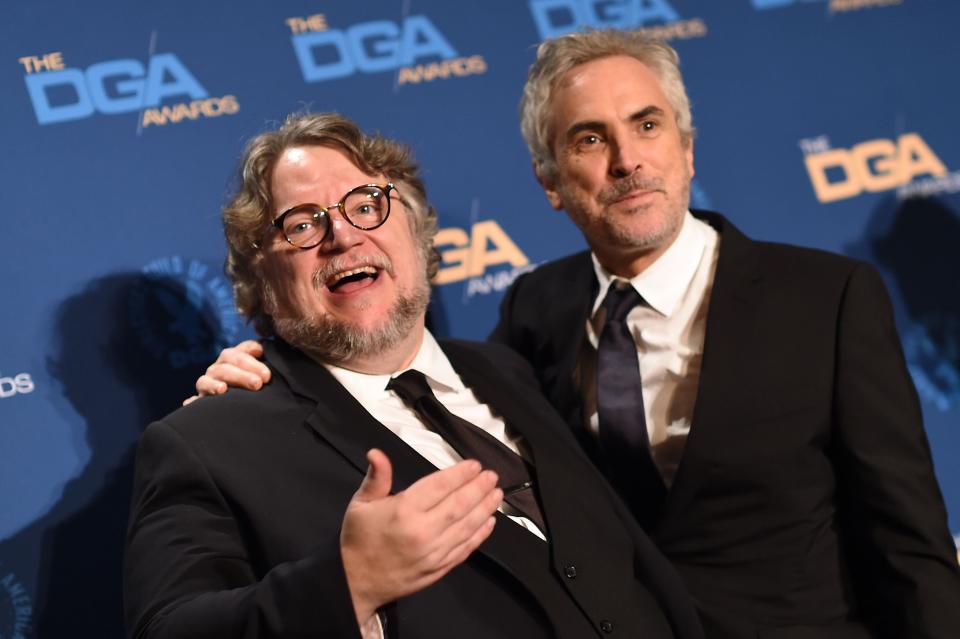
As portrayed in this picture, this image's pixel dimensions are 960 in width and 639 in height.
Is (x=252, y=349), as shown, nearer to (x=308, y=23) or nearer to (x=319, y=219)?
(x=319, y=219)

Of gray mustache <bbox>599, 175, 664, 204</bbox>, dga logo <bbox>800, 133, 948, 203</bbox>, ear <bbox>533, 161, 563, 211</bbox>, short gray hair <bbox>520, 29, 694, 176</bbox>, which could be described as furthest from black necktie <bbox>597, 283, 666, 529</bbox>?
dga logo <bbox>800, 133, 948, 203</bbox>

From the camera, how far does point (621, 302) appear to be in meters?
2.45

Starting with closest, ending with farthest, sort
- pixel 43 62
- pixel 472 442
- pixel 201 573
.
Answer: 1. pixel 201 573
2. pixel 472 442
3. pixel 43 62

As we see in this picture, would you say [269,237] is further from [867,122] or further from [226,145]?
[867,122]

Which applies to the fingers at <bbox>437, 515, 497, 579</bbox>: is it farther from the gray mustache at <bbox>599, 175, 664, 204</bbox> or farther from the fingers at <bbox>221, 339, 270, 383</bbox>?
the gray mustache at <bbox>599, 175, 664, 204</bbox>

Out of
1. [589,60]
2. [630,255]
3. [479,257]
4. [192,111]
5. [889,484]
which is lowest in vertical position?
[889,484]

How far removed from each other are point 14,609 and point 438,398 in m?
1.14

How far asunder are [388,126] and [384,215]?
2.50ft

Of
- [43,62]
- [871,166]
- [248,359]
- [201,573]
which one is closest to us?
[201,573]

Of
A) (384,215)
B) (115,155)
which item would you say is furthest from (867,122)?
(115,155)

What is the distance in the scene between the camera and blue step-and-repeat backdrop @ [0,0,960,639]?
8.14 feet

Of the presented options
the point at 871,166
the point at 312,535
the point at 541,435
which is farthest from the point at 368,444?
the point at 871,166

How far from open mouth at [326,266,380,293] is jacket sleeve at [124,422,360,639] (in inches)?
18.1

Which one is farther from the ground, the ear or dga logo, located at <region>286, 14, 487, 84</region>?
dga logo, located at <region>286, 14, 487, 84</region>
